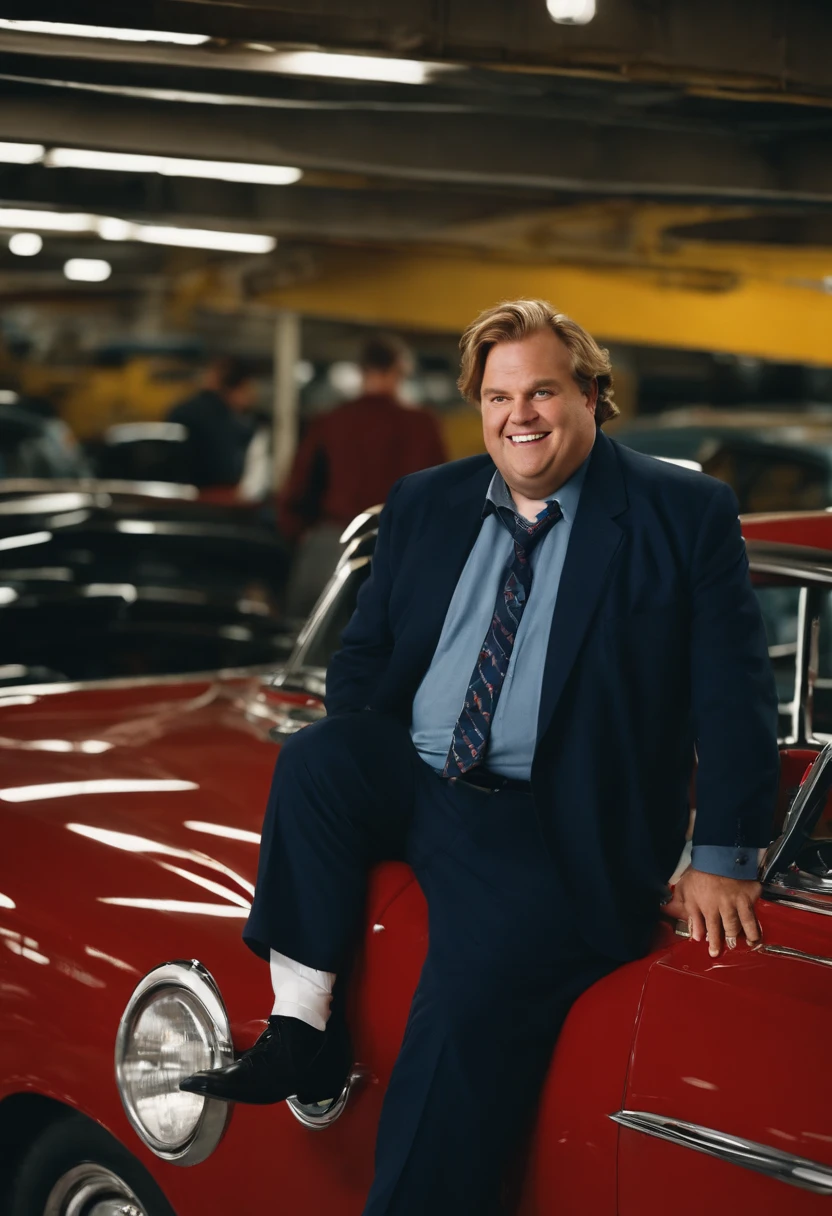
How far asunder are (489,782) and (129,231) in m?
13.9

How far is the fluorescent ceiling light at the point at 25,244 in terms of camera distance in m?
17.9

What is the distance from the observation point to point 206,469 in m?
11.1

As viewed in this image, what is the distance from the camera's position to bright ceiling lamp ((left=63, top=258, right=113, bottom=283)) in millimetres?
20469

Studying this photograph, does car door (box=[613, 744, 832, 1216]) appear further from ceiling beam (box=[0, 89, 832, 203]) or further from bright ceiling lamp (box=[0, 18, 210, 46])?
ceiling beam (box=[0, 89, 832, 203])

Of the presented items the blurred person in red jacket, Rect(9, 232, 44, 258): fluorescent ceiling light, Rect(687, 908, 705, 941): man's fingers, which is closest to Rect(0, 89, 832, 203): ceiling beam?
the blurred person in red jacket

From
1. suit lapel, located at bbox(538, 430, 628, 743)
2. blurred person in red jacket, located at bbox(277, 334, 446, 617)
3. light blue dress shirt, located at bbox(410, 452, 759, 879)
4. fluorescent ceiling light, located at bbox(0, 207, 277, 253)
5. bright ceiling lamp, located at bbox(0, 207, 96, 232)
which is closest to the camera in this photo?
suit lapel, located at bbox(538, 430, 628, 743)

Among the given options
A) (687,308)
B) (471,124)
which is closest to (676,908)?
(471,124)

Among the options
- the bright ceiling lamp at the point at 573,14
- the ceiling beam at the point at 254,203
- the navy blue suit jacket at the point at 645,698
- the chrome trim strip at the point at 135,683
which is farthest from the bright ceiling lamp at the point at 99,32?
the ceiling beam at the point at 254,203

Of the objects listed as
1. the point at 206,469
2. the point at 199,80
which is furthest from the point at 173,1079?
the point at 206,469

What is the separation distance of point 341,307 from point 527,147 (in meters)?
8.76

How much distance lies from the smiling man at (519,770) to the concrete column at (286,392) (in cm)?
1551

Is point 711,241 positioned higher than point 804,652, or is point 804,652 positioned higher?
point 711,241

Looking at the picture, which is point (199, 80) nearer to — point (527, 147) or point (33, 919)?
point (527, 147)

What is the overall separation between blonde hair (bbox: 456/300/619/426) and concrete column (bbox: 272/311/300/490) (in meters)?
15.5
